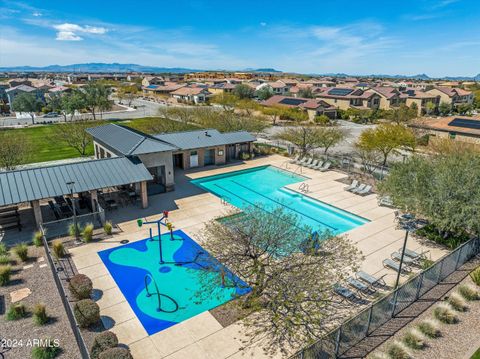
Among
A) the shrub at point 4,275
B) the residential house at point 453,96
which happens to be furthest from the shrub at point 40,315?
the residential house at point 453,96

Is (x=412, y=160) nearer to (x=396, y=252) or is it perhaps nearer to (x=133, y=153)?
(x=396, y=252)

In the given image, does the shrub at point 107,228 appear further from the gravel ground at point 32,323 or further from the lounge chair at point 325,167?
the lounge chair at point 325,167

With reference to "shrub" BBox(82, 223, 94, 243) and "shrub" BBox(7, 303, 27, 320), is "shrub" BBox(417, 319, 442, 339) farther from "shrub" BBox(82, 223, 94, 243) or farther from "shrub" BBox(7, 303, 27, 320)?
"shrub" BBox(82, 223, 94, 243)

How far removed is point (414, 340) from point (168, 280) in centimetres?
1010

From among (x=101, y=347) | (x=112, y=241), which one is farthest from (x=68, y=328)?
(x=112, y=241)

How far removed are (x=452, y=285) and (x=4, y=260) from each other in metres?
20.5

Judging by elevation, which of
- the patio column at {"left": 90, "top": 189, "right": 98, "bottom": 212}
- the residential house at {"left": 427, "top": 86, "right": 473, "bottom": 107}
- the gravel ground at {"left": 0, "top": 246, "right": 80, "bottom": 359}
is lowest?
the gravel ground at {"left": 0, "top": 246, "right": 80, "bottom": 359}

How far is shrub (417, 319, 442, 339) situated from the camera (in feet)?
36.2

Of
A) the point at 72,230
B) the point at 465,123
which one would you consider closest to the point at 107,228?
the point at 72,230

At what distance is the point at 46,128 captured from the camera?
5144 centimetres

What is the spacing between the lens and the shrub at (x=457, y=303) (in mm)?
12359

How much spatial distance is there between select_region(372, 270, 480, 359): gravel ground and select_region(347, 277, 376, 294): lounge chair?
201cm

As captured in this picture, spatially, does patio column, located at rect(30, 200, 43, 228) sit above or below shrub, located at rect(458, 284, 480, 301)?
above

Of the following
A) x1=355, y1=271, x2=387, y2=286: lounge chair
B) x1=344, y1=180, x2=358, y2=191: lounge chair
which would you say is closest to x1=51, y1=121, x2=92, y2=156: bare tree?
x1=344, y1=180, x2=358, y2=191: lounge chair
